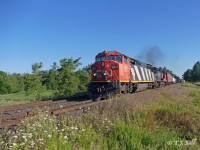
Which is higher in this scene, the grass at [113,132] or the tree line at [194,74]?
the tree line at [194,74]

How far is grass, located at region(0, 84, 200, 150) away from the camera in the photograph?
455 cm

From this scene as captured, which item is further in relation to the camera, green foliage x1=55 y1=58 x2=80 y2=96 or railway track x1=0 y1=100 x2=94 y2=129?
green foliage x1=55 y1=58 x2=80 y2=96

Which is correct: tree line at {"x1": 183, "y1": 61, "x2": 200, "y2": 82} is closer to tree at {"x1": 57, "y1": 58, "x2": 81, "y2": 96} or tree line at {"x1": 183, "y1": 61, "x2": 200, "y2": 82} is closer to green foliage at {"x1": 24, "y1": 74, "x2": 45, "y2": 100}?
tree at {"x1": 57, "y1": 58, "x2": 81, "y2": 96}

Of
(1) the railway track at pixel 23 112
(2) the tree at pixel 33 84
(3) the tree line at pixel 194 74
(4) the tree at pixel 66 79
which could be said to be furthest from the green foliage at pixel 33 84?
(3) the tree line at pixel 194 74

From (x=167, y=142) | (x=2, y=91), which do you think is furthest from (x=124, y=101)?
(x=2, y=91)

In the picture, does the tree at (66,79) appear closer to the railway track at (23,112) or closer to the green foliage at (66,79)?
the green foliage at (66,79)

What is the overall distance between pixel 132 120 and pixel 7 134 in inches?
135

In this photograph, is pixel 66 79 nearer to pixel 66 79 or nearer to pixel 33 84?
pixel 66 79

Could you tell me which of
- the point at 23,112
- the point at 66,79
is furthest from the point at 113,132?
the point at 66,79

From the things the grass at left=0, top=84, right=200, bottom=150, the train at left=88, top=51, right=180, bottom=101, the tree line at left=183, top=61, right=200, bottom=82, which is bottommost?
the grass at left=0, top=84, right=200, bottom=150

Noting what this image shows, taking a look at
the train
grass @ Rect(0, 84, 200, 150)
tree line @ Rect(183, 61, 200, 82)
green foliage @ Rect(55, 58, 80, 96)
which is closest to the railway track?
grass @ Rect(0, 84, 200, 150)

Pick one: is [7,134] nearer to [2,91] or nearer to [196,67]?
[2,91]

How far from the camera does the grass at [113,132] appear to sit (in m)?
4.55

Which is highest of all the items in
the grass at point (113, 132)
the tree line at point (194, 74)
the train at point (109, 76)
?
the tree line at point (194, 74)
